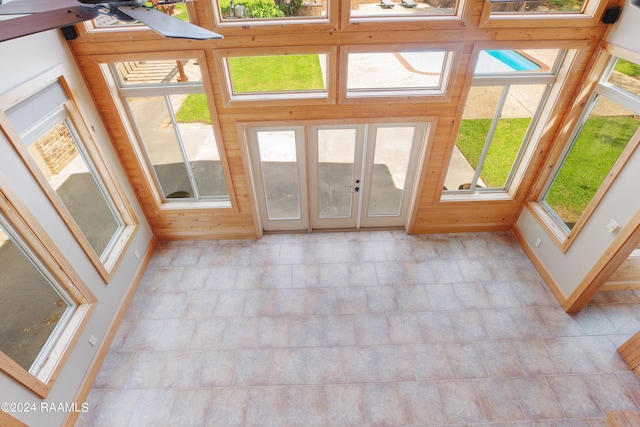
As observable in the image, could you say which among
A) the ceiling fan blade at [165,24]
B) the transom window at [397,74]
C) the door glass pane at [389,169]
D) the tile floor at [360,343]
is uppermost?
the ceiling fan blade at [165,24]

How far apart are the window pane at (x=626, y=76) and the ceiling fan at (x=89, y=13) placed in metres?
4.19

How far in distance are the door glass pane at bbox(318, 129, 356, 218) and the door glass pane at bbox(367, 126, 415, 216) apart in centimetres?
35

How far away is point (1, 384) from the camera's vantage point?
2564 millimetres

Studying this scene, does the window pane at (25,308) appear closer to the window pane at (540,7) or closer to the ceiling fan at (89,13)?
the ceiling fan at (89,13)

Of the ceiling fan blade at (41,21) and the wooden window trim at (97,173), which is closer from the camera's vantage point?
the ceiling fan blade at (41,21)

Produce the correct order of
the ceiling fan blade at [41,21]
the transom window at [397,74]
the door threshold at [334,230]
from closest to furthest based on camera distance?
the ceiling fan blade at [41,21], the transom window at [397,74], the door threshold at [334,230]

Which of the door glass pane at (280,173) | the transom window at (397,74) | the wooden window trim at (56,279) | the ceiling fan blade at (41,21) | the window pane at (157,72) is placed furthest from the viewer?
the door glass pane at (280,173)

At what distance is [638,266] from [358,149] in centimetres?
381

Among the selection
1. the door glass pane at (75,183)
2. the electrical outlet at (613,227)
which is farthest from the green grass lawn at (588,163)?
the door glass pane at (75,183)

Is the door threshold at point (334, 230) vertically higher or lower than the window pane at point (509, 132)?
lower

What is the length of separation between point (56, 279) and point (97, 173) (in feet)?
4.44

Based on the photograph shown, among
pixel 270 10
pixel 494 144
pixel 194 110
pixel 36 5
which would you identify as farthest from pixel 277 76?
pixel 494 144

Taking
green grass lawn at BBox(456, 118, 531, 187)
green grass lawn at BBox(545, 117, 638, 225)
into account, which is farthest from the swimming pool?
green grass lawn at BBox(545, 117, 638, 225)

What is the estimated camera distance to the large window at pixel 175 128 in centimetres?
392
